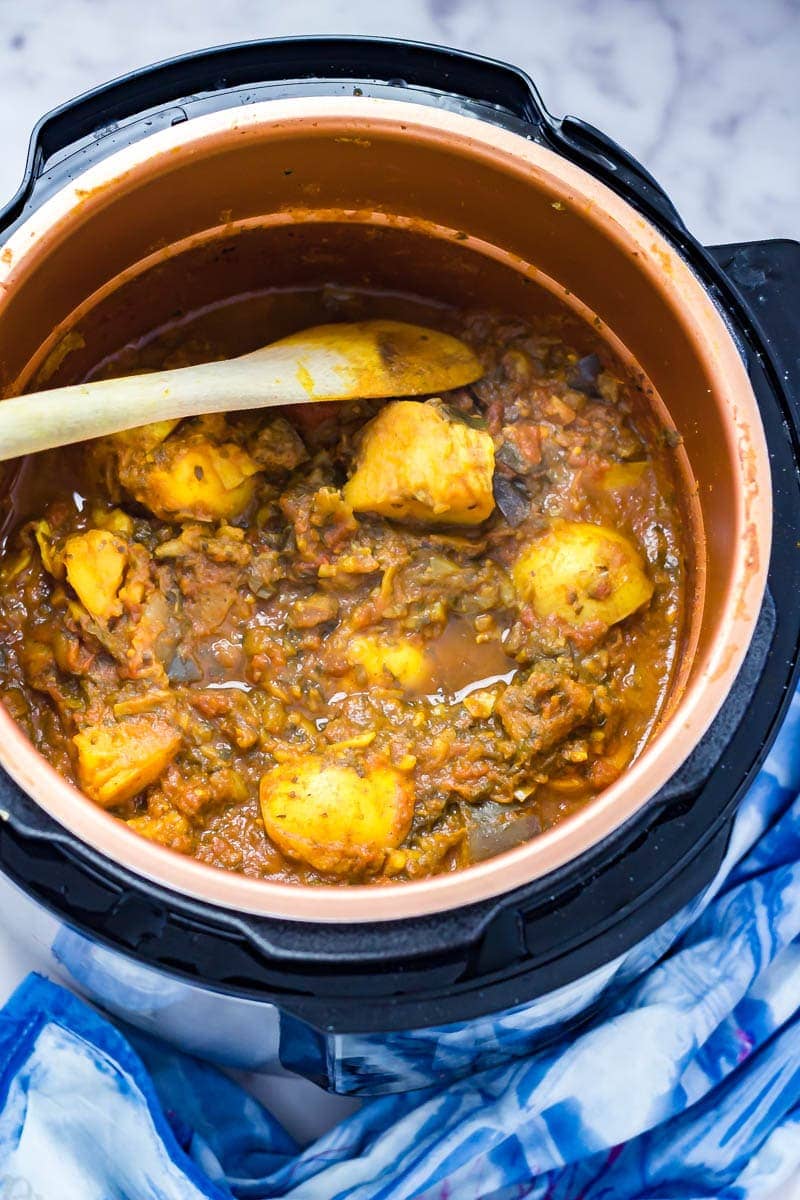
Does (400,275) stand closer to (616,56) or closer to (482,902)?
(616,56)

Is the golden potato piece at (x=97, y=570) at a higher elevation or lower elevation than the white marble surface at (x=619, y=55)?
lower

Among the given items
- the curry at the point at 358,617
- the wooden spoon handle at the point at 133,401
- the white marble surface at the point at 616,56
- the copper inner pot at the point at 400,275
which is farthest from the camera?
the white marble surface at the point at 616,56

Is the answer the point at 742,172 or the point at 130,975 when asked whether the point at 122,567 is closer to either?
the point at 130,975

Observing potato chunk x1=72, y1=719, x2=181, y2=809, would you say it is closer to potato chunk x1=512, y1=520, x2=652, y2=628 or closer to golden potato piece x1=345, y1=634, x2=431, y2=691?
golden potato piece x1=345, y1=634, x2=431, y2=691

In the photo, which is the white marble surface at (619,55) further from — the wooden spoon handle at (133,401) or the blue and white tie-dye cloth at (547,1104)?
the blue and white tie-dye cloth at (547,1104)

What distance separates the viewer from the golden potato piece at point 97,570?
1.29 meters

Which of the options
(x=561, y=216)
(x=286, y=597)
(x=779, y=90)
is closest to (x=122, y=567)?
(x=286, y=597)

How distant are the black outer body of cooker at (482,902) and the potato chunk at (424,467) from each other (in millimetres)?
275

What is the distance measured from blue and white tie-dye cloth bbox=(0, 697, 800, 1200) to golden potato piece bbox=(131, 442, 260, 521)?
0.56m

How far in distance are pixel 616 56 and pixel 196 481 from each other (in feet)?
2.70

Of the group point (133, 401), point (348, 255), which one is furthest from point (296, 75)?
point (133, 401)

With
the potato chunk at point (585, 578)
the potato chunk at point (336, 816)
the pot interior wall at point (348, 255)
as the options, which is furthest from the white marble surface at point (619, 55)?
the potato chunk at point (336, 816)

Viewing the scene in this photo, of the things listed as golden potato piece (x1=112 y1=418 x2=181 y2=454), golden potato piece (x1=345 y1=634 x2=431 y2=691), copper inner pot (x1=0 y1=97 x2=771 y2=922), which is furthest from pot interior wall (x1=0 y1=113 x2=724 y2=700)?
golden potato piece (x1=345 y1=634 x2=431 y2=691)

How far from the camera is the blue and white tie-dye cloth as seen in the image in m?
1.37
